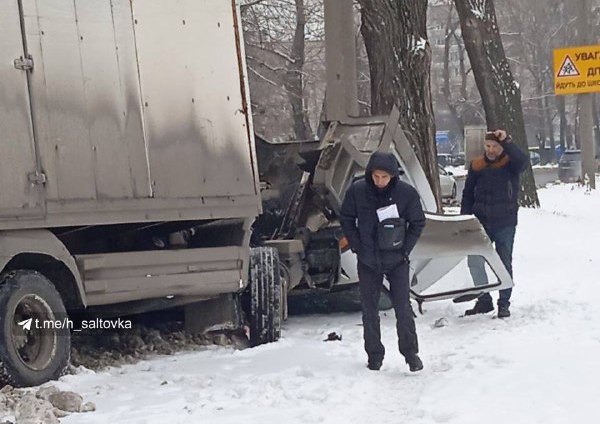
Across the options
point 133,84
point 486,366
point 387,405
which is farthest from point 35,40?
point 486,366

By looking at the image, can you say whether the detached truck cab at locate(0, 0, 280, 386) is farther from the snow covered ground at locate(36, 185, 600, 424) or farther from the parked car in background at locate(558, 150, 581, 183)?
the parked car in background at locate(558, 150, 581, 183)

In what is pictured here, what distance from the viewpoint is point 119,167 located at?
7.55 m

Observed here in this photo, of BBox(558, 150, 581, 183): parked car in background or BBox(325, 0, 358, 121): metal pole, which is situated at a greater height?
BBox(325, 0, 358, 121): metal pole

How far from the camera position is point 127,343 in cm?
884

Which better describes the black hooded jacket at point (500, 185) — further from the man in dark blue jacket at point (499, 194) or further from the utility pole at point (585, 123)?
the utility pole at point (585, 123)

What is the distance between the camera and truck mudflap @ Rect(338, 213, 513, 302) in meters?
9.55

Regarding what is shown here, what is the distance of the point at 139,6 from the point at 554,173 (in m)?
48.2

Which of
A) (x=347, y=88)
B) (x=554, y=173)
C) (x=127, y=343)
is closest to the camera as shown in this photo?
(x=127, y=343)

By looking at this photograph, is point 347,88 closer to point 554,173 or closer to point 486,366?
point 486,366

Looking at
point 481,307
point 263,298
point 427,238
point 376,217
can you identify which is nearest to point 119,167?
point 376,217

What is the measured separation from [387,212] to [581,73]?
63.8ft

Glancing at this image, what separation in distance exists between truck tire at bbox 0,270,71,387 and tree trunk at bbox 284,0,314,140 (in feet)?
74.9

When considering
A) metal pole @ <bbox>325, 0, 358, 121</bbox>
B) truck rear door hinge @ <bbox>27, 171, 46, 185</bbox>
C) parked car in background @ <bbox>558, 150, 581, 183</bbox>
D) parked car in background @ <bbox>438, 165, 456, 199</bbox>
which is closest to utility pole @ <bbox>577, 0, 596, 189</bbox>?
parked car in background @ <bbox>438, 165, 456, 199</bbox>

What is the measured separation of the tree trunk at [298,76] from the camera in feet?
98.3
